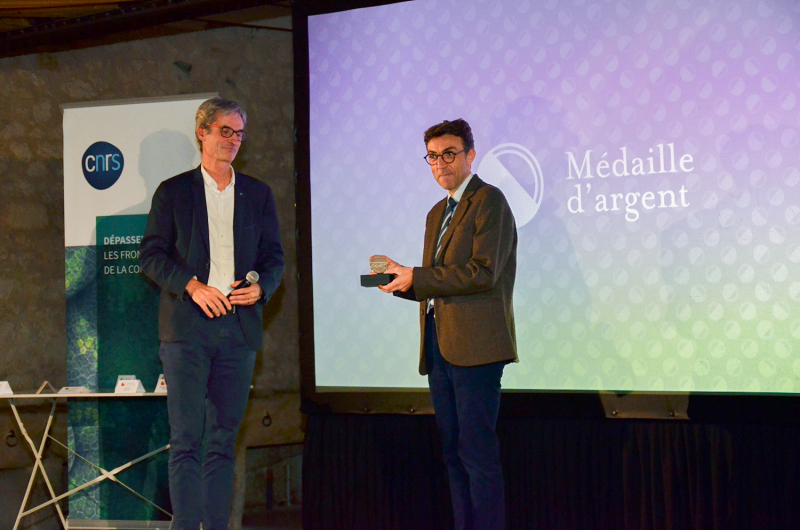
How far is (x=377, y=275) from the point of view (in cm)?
258

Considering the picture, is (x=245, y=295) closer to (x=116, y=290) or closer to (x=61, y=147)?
(x=116, y=290)

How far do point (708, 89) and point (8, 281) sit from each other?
3886 millimetres

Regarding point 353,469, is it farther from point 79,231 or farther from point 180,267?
point 79,231

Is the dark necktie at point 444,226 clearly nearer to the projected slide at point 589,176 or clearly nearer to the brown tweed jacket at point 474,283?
the brown tweed jacket at point 474,283

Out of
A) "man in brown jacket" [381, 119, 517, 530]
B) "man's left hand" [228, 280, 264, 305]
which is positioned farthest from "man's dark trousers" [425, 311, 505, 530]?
"man's left hand" [228, 280, 264, 305]

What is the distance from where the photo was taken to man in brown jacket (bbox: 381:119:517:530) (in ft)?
8.16

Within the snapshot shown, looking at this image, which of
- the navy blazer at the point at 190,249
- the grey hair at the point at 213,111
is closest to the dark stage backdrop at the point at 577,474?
the navy blazer at the point at 190,249

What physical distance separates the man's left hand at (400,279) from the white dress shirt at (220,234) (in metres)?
0.61

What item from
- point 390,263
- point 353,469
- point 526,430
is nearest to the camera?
point 390,263

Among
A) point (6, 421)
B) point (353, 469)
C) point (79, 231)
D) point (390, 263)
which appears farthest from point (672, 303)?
point (6, 421)

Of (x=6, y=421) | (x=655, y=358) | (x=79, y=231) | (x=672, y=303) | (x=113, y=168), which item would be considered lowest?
(x=6, y=421)

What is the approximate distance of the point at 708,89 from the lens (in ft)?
10.1

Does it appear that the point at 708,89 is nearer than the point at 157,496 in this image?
Yes

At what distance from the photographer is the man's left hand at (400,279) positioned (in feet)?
8.35
